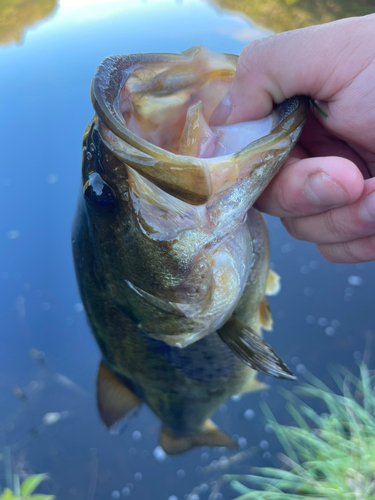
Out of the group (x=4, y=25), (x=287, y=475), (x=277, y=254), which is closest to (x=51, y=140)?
(x=4, y=25)

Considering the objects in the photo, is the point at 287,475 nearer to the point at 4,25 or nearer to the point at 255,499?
the point at 255,499

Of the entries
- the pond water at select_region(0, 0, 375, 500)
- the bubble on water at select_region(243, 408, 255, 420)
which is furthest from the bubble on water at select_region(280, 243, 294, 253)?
the bubble on water at select_region(243, 408, 255, 420)

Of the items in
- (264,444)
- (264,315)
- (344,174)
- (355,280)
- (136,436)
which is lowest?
(264,444)

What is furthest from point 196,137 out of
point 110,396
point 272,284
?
point 110,396

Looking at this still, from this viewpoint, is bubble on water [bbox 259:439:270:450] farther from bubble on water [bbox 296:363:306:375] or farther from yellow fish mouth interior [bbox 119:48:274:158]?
yellow fish mouth interior [bbox 119:48:274:158]

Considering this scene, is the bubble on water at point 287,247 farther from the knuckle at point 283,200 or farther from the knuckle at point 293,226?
the knuckle at point 283,200

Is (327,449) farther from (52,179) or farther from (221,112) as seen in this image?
(52,179)
